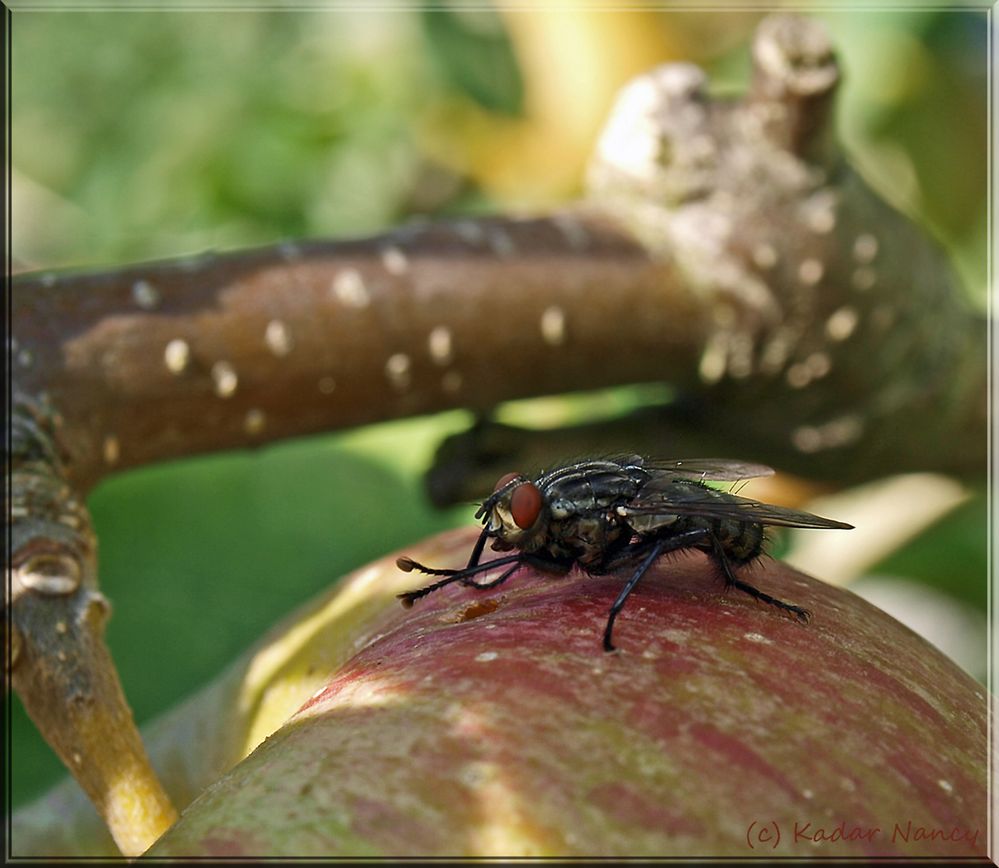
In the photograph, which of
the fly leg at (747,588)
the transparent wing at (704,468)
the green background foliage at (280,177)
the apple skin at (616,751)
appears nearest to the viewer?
the apple skin at (616,751)

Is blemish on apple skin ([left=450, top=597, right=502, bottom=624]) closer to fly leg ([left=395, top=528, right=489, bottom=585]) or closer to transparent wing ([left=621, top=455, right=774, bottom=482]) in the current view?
fly leg ([left=395, top=528, right=489, bottom=585])

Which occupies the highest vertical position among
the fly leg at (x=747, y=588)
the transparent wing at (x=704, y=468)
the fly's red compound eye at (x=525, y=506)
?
the fly's red compound eye at (x=525, y=506)

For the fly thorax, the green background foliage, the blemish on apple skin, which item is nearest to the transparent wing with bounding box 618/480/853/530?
the fly thorax

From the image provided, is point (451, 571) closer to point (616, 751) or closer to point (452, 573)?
point (452, 573)

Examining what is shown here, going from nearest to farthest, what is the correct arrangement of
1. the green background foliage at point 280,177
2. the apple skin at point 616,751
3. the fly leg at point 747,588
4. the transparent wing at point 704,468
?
the apple skin at point 616,751 → the fly leg at point 747,588 → the transparent wing at point 704,468 → the green background foliage at point 280,177

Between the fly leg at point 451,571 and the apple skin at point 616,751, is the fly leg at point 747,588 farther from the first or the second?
the fly leg at point 451,571

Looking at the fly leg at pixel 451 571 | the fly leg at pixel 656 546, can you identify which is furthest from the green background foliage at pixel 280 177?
the fly leg at pixel 656 546

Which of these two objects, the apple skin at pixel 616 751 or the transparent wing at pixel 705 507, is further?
the transparent wing at pixel 705 507

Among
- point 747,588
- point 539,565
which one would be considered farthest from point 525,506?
point 747,588
